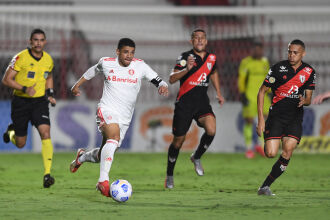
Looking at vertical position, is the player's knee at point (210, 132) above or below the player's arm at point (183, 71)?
below

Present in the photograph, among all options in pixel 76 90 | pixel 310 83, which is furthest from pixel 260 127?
pixel 76 90

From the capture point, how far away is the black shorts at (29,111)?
9539 mm

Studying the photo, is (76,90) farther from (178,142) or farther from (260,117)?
(260,117)

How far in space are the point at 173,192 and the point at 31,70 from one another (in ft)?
8.34

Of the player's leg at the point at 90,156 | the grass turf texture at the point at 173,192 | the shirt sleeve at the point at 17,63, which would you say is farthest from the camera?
the shirt sleeve at the point at 17,63

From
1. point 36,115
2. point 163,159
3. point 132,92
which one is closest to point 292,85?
point 132,92

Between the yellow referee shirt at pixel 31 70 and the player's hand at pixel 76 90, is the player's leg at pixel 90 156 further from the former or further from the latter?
the yellow referee shirt at pixel 31 70

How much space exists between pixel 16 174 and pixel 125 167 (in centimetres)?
212

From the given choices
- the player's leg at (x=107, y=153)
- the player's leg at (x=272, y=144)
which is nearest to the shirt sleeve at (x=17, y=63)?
the player's leg at (x=107, y=153)

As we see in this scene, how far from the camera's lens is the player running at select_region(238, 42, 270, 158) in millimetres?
14469

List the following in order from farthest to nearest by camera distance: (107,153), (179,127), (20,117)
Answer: (20,117) < (179,127) < (107,153)

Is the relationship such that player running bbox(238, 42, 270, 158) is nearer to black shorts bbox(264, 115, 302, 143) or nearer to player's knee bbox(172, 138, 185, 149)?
player's knee bbox(172, 138, 185, 149)

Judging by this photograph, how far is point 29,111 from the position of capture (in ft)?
31.8

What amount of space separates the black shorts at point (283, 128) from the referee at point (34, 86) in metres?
2.84
